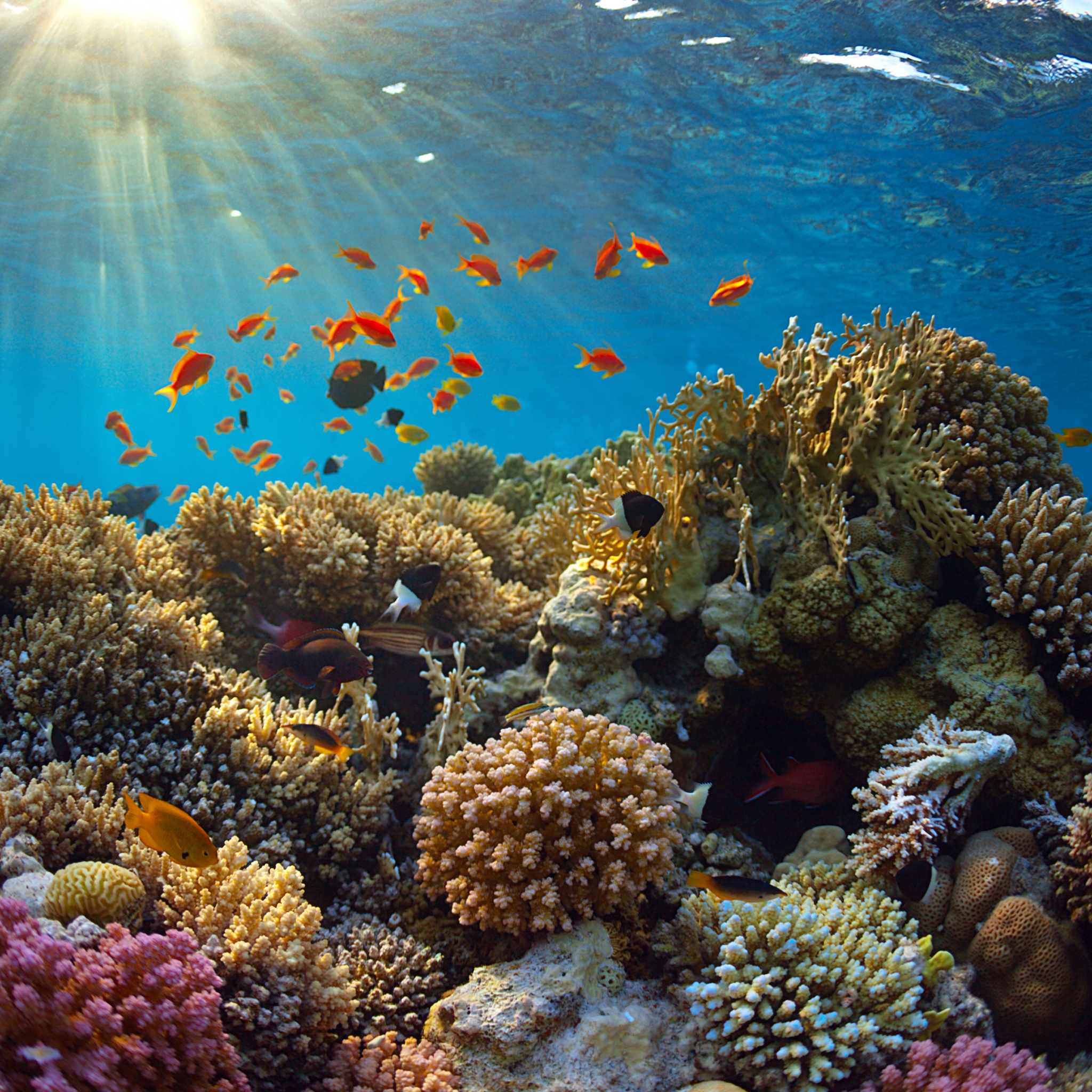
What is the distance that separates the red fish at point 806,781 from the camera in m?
3.89

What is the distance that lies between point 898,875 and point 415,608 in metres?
3.37

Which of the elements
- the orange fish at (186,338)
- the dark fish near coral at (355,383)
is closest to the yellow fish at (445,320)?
the dark fish near coral at (355,383)

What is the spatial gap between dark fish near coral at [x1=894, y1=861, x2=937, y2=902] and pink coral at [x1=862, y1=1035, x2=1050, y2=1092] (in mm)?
644

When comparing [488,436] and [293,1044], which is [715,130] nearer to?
[293,1044]

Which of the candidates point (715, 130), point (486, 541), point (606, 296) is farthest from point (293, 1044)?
point (606, 296)

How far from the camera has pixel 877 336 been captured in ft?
15.5

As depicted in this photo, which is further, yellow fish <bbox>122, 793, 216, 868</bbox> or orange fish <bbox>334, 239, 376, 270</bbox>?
orange fish <bbox>334, 239, 376, 270</bbox>

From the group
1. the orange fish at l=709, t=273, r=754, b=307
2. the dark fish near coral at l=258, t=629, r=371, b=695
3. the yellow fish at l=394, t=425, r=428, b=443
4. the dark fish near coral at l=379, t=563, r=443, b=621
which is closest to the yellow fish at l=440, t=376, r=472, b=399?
the yellow fish at l=394, t=425, r=428, b=443

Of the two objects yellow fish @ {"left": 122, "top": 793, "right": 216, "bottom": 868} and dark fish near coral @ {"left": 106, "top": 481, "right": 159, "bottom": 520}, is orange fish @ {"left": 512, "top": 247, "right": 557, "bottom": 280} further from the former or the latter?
yellow fish @ {"left": 122, "top": 793, "right": 216, "bottom": 868}

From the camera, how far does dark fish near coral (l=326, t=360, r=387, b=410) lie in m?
7.02

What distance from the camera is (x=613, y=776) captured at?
11.1ft

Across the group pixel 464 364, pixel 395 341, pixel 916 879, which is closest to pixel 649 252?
pixel 464 364

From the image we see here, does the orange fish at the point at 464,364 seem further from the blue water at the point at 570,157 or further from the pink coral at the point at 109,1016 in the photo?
the pink coral at the point at 109,1016

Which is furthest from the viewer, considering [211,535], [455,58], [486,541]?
[455,58]
